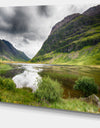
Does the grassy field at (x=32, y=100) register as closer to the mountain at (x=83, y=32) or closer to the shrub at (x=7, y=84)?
the shrub at (x=7, y=84)

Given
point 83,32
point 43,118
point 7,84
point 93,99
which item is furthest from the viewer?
point 83,32

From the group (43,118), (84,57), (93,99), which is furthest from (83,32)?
(43,118)

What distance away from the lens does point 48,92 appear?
3.34m

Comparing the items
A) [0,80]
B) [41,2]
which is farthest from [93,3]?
[0,80]

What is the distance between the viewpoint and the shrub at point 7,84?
4246mm

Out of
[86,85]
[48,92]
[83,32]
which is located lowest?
[48,92]

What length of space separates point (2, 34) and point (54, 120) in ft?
19.8

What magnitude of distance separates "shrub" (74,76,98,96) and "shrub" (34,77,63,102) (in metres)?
0.84

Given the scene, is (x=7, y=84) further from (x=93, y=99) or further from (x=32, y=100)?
(x=93, y=99)

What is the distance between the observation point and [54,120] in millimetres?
2992

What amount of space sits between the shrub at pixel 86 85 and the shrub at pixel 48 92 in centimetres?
84

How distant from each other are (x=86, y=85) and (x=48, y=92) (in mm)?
1631

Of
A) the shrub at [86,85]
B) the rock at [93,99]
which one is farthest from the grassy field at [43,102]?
the shrub at [86,85]

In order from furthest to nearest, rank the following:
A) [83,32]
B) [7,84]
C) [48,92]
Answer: [83,32]
[7,84]
[48,92]
